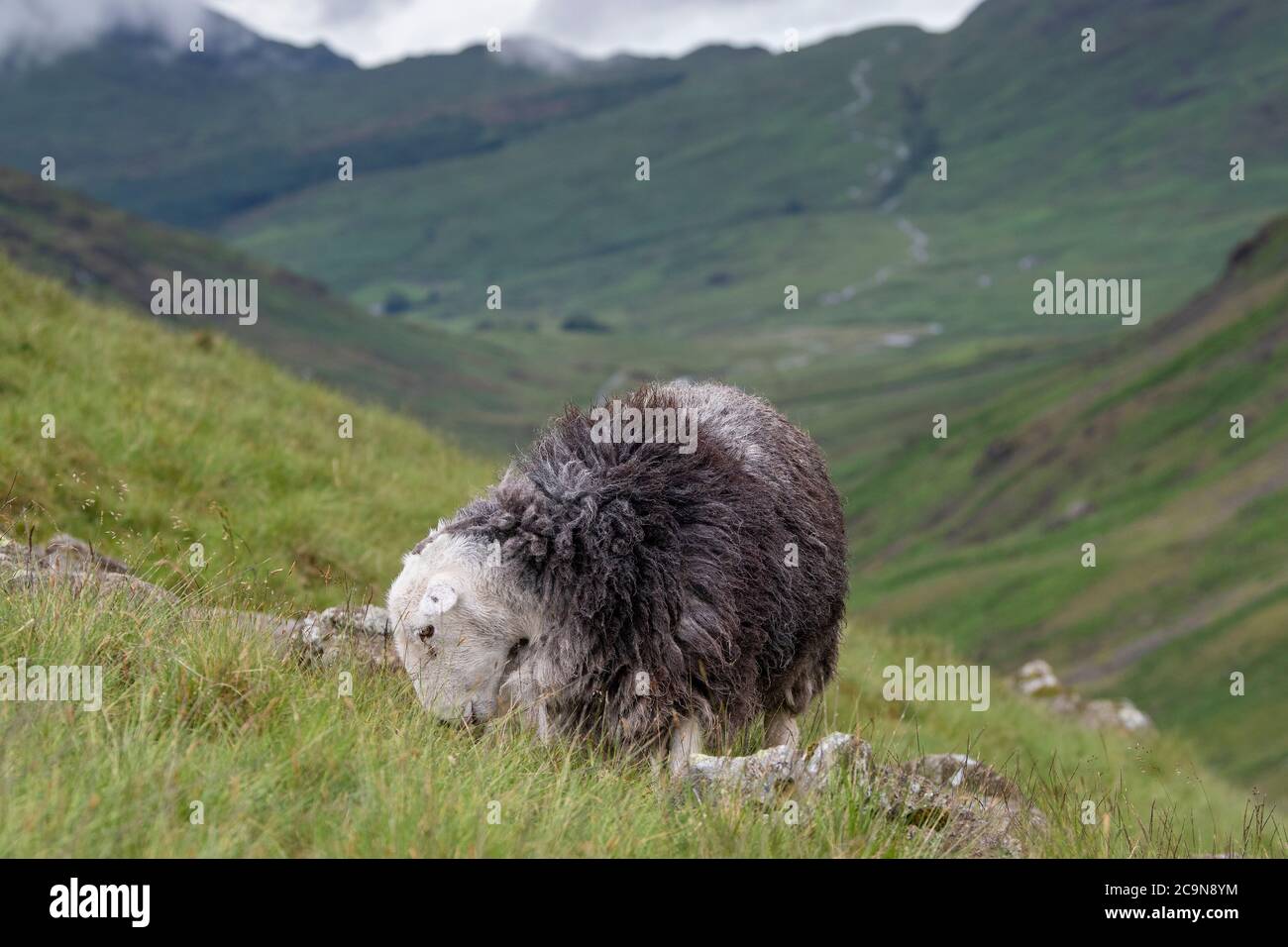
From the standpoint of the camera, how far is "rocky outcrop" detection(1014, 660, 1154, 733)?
23.8 meters

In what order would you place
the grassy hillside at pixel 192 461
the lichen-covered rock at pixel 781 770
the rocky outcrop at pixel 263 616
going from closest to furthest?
1. the lichen-covered rock at pixel 781 770
2. the rocky outcrop at pixel 263 616
3. the grassy hillside at pixel 192 461

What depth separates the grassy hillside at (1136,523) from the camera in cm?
5956

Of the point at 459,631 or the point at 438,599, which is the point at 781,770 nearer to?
the point at 459,631

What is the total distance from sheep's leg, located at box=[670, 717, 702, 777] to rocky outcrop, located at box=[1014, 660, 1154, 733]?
16282mm

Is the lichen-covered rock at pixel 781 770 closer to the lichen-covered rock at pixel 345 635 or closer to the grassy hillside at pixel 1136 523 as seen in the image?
the lichen-covered rock at pixel 345 635

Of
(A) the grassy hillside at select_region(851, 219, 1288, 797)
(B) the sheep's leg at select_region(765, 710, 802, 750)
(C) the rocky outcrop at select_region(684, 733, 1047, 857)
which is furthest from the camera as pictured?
(A) the grassy hillside at select_region(851, 219, 1288, 797)

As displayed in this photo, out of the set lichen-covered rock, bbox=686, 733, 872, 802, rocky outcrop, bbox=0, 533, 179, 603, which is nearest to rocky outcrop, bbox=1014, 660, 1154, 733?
lichen-covered rock, bbox=686, 733, 872, 802

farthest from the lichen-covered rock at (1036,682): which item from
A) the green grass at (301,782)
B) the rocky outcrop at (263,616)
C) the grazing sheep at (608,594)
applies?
the green grass at (301,782)

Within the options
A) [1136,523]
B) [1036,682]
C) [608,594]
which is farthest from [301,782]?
[1136,523]

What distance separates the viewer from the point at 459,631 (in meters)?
7.77

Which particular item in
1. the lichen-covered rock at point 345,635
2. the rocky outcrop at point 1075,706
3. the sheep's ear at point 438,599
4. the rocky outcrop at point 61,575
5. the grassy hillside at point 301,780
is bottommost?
the rocky outcrop at point 1075,706

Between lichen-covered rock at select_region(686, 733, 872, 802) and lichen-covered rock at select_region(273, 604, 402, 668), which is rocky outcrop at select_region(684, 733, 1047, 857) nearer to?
lichen-covered rock at select_region(686, 733, 872, 802)

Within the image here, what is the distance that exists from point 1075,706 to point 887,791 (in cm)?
2000

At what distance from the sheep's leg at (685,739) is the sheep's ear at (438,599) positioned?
1547mm
